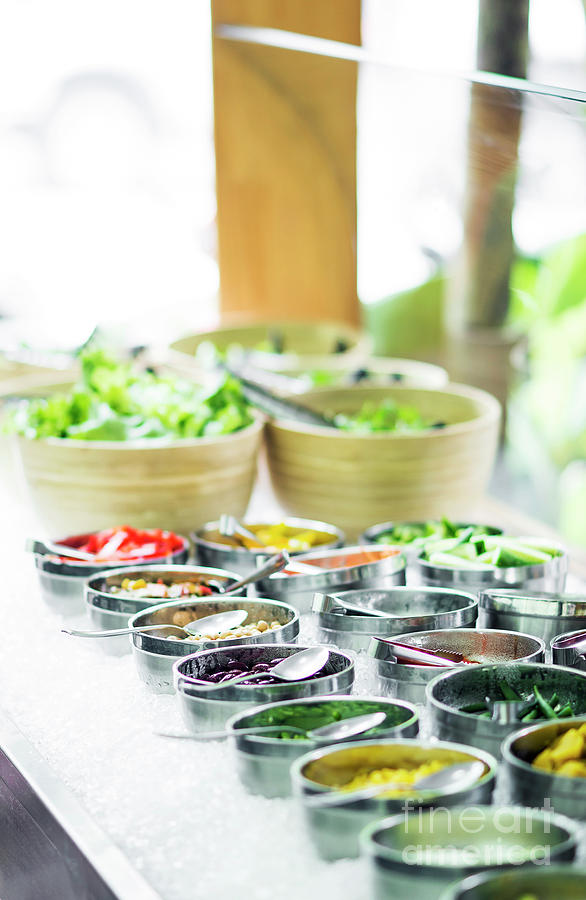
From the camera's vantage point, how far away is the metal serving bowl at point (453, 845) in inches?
26.6

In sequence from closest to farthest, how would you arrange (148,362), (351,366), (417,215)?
(351,366) < (148,362) < (417,215)

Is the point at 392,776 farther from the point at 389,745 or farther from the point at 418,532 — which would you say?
the point at 418,532

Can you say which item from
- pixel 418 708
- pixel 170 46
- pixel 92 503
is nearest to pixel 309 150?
pixel 170 46

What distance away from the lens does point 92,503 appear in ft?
5.14

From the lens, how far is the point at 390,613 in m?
1.21

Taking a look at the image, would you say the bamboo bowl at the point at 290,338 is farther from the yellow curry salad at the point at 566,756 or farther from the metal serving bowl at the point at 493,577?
the yellow curry salad at the point at 566,756

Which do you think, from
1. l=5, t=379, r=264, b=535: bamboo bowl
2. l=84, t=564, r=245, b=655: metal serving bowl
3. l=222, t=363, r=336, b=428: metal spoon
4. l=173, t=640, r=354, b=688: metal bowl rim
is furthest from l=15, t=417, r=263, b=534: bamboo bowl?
l=173, t=640, r=354, b=688: metal bowl rim

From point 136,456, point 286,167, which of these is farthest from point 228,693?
point 286,167

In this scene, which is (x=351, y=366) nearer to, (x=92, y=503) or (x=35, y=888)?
(x=92, y=503)

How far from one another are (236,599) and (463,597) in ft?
0.86

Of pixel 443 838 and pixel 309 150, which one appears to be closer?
pixel 443 838

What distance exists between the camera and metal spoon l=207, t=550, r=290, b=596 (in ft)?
4.12

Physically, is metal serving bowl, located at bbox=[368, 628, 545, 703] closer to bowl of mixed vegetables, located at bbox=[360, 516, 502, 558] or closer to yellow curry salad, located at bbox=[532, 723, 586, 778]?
yellow curry salad, located at bbox=[532, 723, 586, 778]

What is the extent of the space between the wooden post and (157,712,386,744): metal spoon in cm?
168
